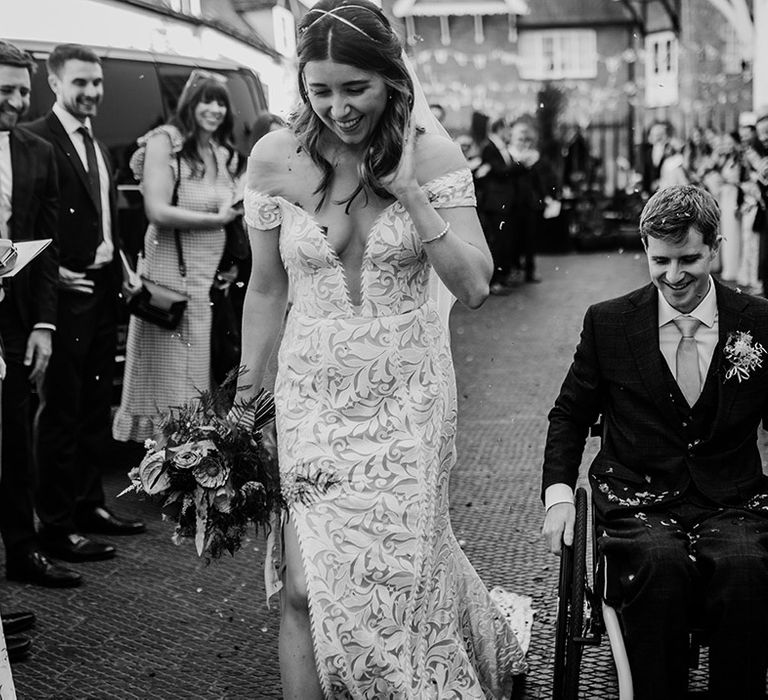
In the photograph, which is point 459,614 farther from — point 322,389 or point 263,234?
point 263,234

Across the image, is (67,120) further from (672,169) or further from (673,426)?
(672,169)

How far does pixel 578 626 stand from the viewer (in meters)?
3.23

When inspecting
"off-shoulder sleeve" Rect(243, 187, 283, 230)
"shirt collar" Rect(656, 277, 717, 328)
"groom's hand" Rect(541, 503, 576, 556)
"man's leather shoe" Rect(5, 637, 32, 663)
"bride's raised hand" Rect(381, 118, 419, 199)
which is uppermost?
"bride's raised hand" Rect(381, 118, 419, 199)

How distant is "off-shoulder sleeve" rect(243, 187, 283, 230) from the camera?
3.70 metres

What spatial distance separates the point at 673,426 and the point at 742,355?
0.27 metres

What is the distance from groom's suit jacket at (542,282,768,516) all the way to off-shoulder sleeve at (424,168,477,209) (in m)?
0.52

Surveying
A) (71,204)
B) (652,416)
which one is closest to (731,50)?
(71,204)

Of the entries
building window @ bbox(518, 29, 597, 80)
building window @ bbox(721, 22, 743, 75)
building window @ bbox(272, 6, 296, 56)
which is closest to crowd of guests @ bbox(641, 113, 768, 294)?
building window @ bbox(721, 22, 743, 75)

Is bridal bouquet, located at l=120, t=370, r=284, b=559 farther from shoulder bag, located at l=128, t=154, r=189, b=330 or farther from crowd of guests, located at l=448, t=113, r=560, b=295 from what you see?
crowd of guests, located at l=448, t=113, r=560, b=295

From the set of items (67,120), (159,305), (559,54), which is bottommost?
(159,305)

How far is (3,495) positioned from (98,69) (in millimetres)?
2087

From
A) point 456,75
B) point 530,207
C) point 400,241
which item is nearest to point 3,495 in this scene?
point 400,241

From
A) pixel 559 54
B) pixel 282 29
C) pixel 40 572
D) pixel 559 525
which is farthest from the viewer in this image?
pixel 559 54

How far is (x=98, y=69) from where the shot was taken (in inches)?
241
